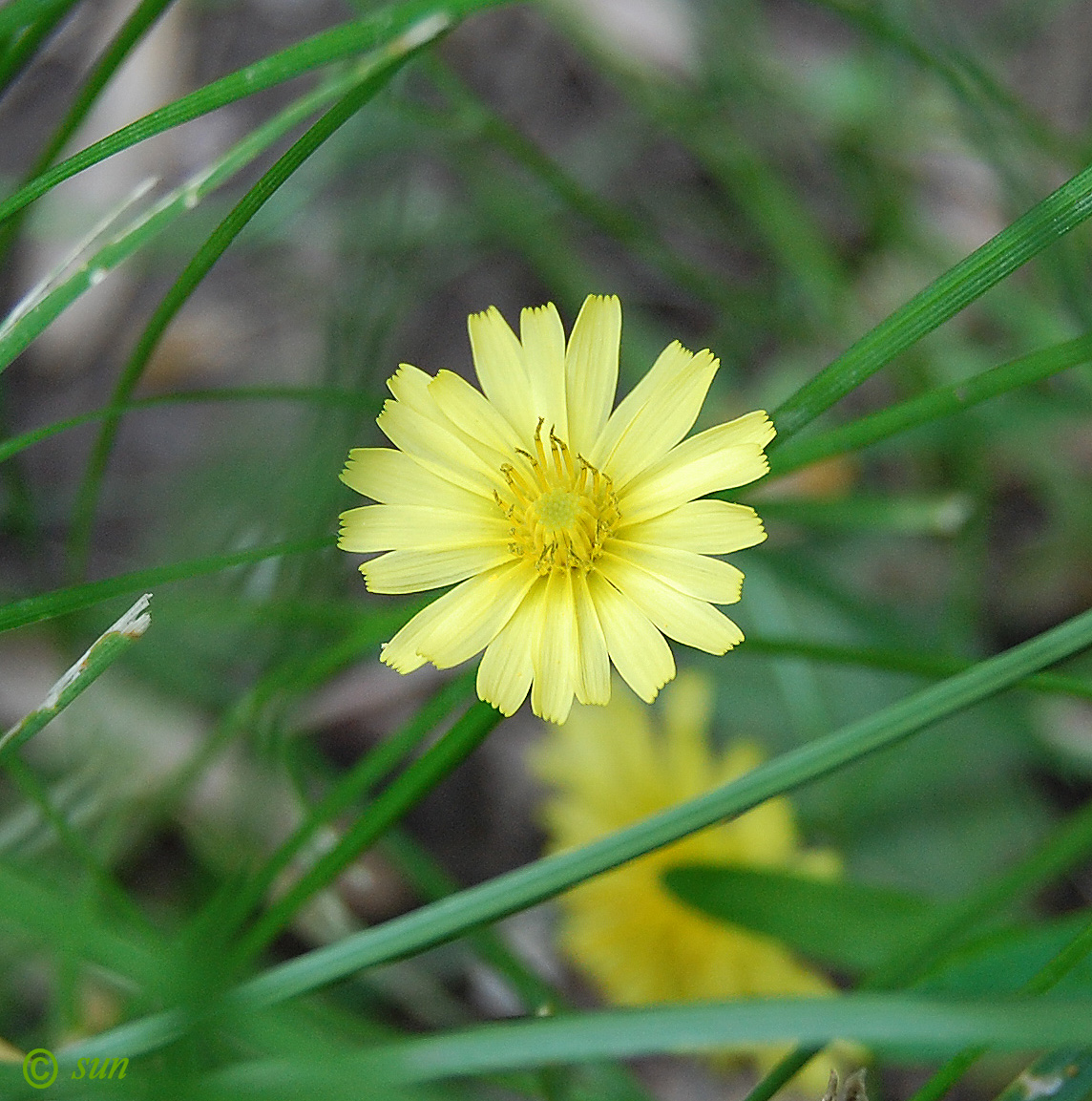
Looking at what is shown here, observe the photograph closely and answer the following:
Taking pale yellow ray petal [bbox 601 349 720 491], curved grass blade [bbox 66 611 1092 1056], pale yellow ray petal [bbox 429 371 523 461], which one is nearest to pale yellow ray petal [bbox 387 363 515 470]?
pale yellow ray petal [bbox 429 371 523 461]

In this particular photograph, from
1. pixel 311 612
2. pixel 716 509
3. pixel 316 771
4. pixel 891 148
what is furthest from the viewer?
pixel 891 148

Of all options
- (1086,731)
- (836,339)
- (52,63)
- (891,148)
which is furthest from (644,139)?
(1086,731)

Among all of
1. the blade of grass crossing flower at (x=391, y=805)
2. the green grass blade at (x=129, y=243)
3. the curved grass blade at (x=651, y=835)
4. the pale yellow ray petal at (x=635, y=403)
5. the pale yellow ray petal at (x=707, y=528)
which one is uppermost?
the green grass blade at (x=129, y=243)

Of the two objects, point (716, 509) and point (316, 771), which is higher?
point (316, 771)

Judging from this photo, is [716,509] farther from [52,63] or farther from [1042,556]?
[52,63]

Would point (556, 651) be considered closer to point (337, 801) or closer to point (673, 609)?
point (673, 609)

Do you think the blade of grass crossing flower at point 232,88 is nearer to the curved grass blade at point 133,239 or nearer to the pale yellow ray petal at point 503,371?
the curved grass blade at point 133,239

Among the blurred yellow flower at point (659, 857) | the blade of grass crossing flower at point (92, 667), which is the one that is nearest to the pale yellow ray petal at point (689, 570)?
the blade of grass crossing flower at point (92, 667)

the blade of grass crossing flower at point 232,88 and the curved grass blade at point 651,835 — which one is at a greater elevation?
the blade of grass crossing flower at point 232,88
